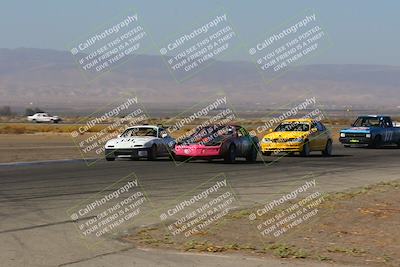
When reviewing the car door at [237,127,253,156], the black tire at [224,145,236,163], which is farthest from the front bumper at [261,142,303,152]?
the black tire at [224,145,236,163]

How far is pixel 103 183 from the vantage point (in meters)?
17.0

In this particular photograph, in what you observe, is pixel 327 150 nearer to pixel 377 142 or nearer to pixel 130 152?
pixel 377 142

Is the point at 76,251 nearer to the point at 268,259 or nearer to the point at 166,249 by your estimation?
the point at 166,249

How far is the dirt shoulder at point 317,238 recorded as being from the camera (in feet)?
28.6

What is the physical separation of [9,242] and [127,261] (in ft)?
6.22

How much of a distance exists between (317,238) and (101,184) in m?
7.88

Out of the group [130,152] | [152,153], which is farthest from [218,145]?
[130,152]

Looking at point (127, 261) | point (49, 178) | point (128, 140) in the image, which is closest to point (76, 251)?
point (127, 261)

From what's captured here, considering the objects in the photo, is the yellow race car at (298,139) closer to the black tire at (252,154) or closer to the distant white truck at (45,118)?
the black tire at (252,154)

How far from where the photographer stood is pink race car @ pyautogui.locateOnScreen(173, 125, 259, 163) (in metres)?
24.1

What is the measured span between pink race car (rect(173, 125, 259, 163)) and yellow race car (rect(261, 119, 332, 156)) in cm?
244

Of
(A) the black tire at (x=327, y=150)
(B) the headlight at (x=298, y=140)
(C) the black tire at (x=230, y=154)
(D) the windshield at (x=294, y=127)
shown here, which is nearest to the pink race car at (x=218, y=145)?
(C) the black tire at (x=230, y=154)

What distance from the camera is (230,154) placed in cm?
2427

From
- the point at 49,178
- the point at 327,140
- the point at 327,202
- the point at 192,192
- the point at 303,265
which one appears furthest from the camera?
the point at 327,140
